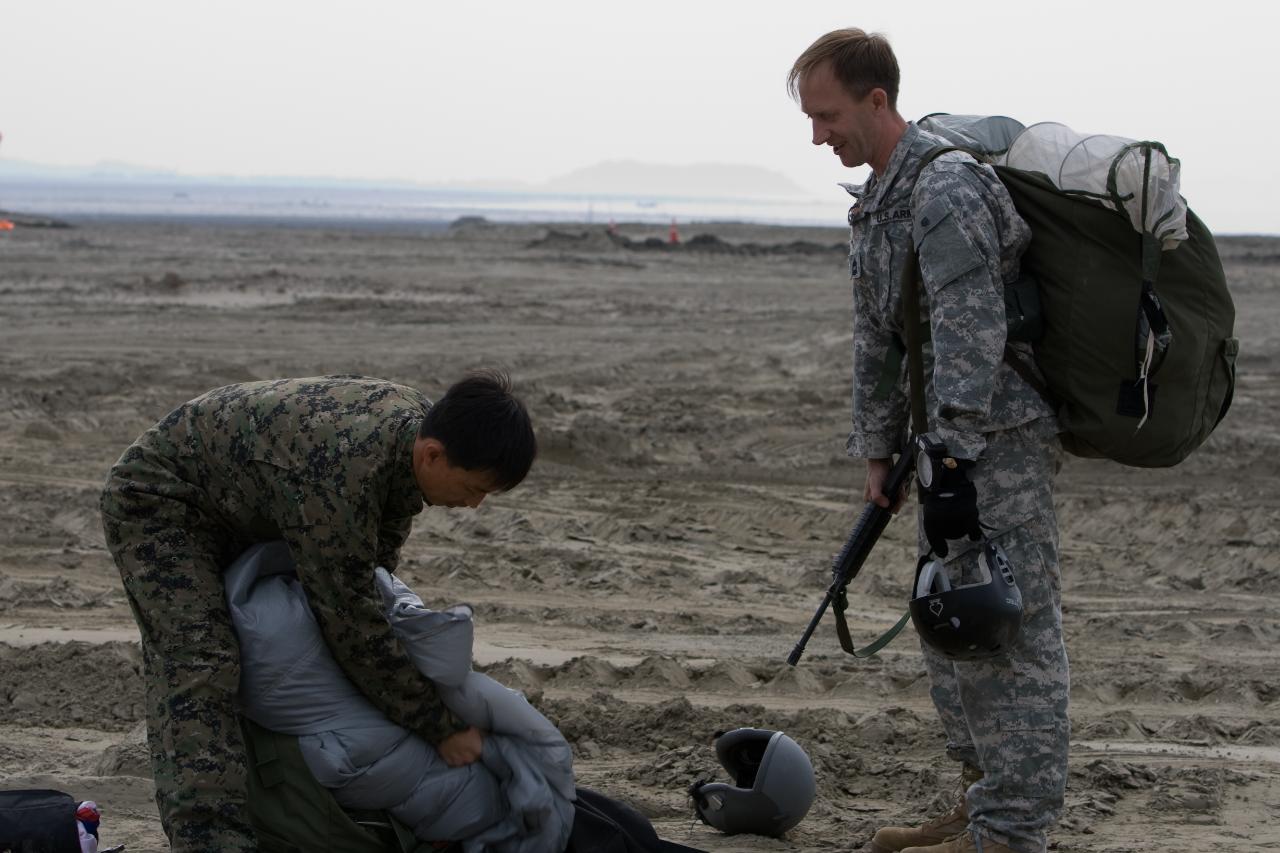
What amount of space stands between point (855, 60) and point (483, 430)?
4.20ft

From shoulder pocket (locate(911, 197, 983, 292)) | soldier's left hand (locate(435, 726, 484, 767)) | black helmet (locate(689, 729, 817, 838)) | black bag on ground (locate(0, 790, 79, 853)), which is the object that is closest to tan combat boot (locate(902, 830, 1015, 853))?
black helmet (locate(689, 729, 817, 838))

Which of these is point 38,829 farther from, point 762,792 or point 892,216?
point 892,216

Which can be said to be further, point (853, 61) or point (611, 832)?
point (611, 832)

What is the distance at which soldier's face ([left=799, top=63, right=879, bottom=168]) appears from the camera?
3.37 metres

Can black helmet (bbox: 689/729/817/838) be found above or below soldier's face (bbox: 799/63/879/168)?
below

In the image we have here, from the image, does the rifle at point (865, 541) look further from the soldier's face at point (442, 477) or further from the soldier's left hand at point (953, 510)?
the soldier's face at point (442, 477)

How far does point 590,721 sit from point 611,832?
138cm

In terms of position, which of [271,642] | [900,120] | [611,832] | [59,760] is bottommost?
[59,760]

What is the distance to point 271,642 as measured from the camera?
3.30m

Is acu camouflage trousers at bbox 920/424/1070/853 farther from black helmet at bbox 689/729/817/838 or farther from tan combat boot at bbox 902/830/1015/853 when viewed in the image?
black helmet at bbox 689/729/817/838

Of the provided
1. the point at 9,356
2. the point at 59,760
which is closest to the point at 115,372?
the point at 9,356

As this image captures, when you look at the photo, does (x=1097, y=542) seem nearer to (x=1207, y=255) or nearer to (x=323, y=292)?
(x=1207, y=255)

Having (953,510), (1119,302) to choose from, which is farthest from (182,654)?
(1119,302)

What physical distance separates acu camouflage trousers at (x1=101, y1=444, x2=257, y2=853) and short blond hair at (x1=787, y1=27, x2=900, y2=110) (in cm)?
183
